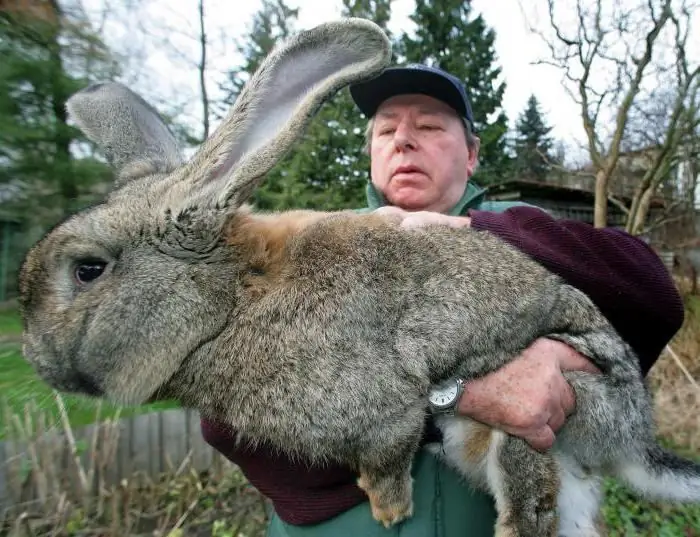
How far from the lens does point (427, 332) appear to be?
1.72m

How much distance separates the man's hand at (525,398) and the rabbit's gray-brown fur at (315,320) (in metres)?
0.05

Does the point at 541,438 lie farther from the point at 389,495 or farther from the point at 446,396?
Answer: the point at 389,495

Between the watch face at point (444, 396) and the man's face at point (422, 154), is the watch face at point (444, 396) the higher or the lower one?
the lower one

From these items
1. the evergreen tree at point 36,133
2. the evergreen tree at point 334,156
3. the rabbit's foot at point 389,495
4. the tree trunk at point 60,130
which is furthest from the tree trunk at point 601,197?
the rabbit's foot at point 389,495

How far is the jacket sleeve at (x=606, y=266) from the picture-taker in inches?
79.8

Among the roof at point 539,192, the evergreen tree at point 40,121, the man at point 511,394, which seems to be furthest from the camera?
the roof at point 539,192

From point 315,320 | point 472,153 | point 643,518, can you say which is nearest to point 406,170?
point 472,153

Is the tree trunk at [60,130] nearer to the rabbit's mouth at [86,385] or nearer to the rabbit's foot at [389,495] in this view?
the rabbit's mouth at [86,385]

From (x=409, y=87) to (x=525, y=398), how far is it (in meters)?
1.69

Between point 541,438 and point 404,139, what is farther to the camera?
point 404,139

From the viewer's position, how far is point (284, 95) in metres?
1.71

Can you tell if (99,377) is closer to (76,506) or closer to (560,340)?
(560,340)

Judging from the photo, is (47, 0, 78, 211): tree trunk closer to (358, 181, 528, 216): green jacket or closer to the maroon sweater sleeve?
(358, 181, 528, 216): green jacket

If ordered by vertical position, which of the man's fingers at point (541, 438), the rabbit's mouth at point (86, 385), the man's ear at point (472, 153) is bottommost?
the rabbit's mouth at point (86, 385)
